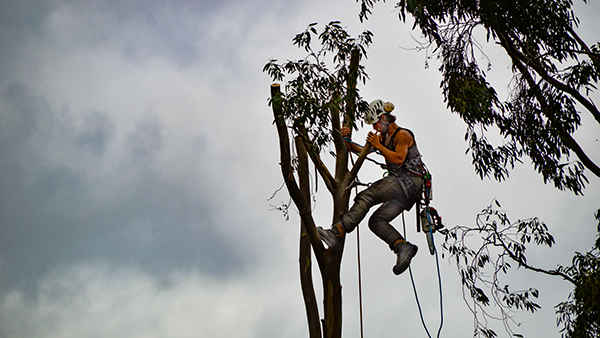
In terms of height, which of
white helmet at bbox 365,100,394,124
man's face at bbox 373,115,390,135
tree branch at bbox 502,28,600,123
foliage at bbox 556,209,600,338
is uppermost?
tree branch at bbox 502,28,600,123

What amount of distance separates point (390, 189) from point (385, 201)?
14 cm

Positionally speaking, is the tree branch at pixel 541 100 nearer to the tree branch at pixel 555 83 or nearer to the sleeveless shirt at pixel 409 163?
the tree branch at pixel 555 83

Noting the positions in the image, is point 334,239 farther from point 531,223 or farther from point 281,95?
point 531,223

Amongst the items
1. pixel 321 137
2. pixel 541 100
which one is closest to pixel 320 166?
pixel 321 137

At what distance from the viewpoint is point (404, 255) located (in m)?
6.32

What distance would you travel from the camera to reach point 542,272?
9.85 meters

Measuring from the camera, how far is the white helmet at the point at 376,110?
277 inches

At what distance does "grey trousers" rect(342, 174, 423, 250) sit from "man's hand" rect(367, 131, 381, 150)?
36 cm

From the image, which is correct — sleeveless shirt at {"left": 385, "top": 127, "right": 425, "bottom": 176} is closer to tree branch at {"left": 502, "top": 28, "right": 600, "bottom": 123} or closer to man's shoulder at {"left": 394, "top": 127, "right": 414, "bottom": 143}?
man's shoulder at {"left": 394, "top": 127, "right": 414, "bottom": 143}

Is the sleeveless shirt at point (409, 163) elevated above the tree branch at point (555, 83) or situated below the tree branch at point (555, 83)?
below

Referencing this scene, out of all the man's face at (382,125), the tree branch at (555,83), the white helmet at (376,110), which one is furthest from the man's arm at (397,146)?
the tree branch at (555,83)

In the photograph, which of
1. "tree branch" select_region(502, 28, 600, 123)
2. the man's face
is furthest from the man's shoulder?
"tree branch" select_region(502, 28, 600, 123)

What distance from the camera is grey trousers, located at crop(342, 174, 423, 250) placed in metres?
6.61

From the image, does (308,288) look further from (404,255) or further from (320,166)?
(404,255)
